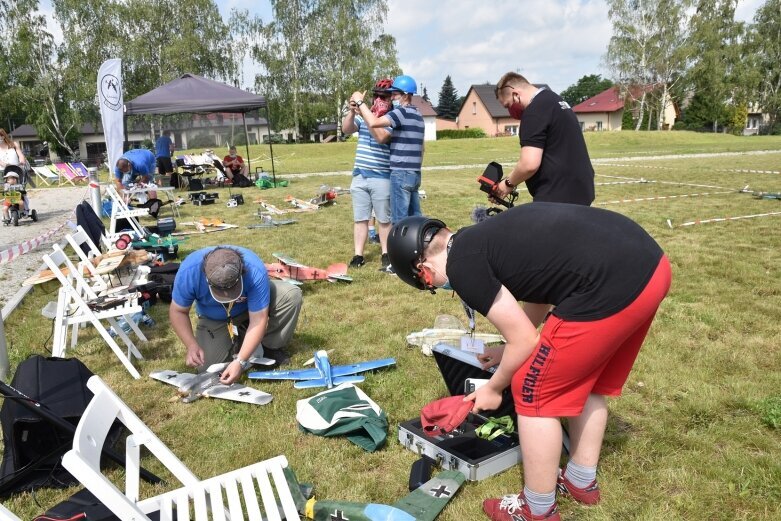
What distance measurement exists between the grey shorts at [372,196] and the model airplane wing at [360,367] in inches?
106

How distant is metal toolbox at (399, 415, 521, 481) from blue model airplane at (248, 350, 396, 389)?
85cm

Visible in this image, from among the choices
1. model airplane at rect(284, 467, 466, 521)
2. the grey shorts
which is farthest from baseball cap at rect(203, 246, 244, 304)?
the grey shorts

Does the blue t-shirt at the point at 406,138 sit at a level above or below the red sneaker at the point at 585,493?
above

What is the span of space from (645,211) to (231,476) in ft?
31.9

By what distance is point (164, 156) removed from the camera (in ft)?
59.1

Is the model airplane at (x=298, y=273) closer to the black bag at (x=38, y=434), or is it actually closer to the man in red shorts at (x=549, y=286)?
the black bag at (x=38, y=434)

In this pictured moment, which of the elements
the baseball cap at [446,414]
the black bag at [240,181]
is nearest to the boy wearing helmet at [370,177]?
the baseball cap at [446,414]

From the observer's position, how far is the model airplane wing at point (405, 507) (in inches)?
94.4

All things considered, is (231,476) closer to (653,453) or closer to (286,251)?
(653,453)

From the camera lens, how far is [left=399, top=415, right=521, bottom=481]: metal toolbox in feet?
9.12

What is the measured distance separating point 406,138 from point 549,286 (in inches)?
168

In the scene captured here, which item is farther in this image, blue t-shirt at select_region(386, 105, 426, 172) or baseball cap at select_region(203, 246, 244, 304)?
blue t-shirt at select_region(386, 105, 426, 172)

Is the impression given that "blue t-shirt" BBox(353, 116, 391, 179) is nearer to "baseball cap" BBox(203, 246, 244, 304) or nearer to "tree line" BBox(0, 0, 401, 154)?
"baseball cap" BBox(203, 246, 244, 304)

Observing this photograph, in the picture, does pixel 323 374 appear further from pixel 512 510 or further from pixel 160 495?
pixel 512 510
